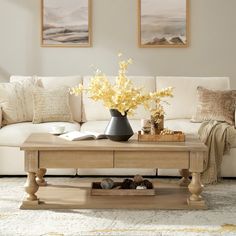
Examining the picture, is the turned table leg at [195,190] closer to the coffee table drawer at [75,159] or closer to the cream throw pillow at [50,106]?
the coffee table drawer at [75,159]

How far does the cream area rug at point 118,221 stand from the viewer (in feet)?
11.0

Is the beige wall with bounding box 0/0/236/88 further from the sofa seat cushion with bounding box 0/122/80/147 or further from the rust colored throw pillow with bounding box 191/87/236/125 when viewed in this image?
the sofa seat cushion with bounding box 0/122/80/147

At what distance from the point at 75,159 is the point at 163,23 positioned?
10.7 feet

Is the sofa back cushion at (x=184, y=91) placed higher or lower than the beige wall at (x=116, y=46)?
lower

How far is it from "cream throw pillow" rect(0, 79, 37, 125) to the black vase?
1542 millimetres

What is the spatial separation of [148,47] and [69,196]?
3018 mm

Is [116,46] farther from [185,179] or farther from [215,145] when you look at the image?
[185,179]

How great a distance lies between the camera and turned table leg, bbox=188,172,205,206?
12.8 ft

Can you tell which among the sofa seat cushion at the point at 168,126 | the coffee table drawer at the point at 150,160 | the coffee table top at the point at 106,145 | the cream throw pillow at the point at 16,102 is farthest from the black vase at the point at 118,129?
the cream throw pillow at the point at 16,102

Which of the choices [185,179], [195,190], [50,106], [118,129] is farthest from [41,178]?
[195,190]

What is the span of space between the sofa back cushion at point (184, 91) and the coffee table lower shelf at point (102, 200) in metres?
1.35

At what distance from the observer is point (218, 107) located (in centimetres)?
538

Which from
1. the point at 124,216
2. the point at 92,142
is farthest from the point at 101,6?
the point at 124,216

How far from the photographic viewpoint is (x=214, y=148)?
4859 mm
